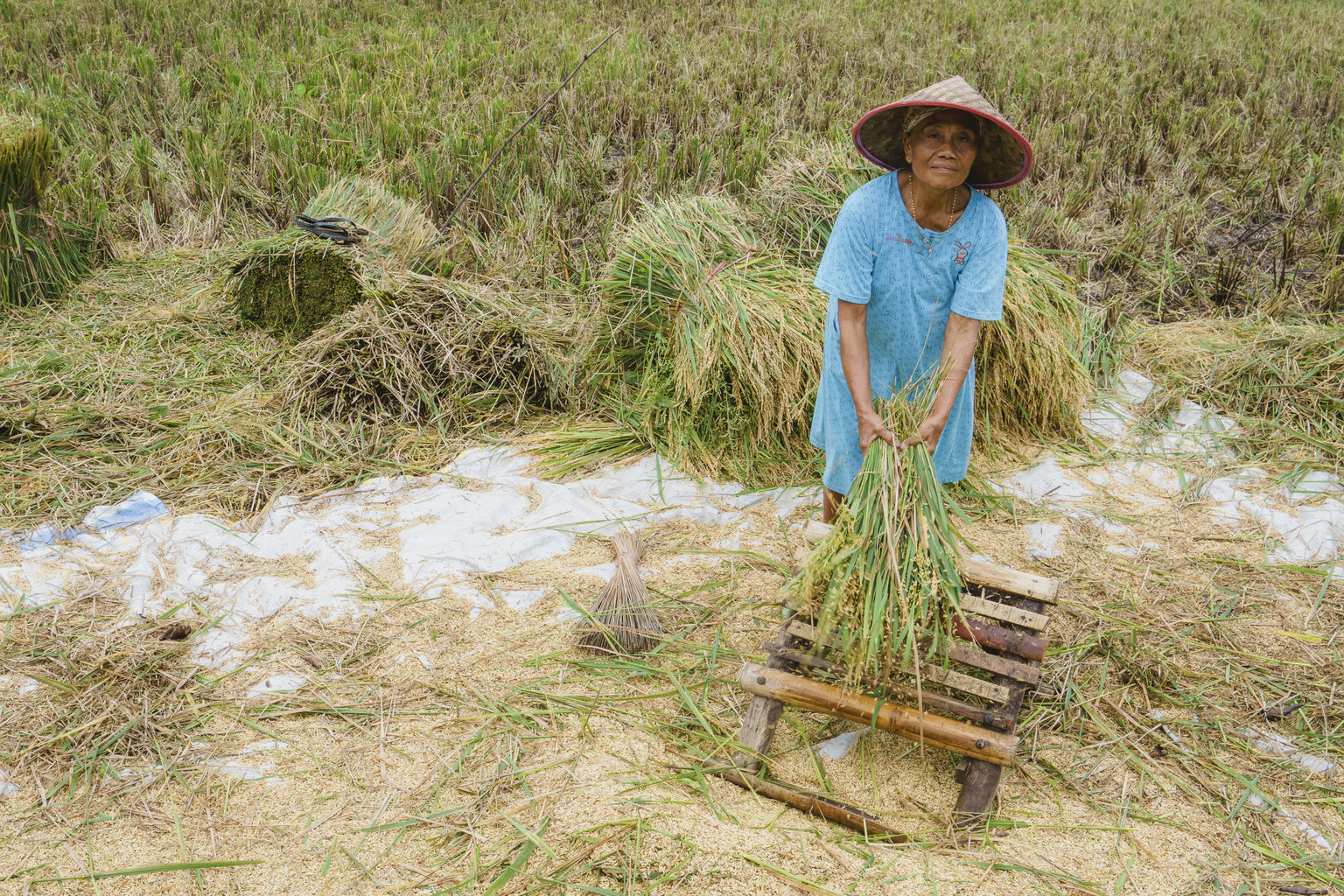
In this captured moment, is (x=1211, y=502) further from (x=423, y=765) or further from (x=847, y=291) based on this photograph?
(x=423, y=765)

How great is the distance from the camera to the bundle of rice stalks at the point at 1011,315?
3152 mm

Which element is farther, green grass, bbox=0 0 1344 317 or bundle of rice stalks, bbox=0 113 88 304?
green grass, bbox=0 0 1344 317

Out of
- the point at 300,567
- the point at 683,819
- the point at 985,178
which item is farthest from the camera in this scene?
the point at 300,567

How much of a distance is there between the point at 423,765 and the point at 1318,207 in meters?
4.82

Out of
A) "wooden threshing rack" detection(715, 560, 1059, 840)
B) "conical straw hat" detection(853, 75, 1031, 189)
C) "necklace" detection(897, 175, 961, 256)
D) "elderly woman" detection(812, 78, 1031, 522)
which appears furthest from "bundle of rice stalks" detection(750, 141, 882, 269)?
"wooden threshing rack" detection(715, 560, 1059, 840)

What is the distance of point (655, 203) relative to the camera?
4.49 meters

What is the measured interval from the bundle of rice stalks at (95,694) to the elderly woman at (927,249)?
1.55 m

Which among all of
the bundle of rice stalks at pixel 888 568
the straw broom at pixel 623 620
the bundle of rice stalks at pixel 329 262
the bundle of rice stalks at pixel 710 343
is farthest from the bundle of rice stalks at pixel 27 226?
the bundle of rice stalks at pixel 888 568

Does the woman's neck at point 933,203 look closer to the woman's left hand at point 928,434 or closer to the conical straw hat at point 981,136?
the conical straw hat at point 981,136

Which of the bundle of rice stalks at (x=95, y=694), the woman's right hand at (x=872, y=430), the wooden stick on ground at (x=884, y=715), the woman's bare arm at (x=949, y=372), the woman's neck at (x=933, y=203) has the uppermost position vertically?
the woman's neck at (x=933, y=203)

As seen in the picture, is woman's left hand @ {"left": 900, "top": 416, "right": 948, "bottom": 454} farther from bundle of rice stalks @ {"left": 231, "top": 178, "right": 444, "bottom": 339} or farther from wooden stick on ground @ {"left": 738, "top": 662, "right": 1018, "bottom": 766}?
bundle of rice stalks @ {"left": 231, "top": 178, "right": 444, "bottom": 339}

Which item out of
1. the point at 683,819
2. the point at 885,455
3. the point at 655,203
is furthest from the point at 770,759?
the point at 655,203

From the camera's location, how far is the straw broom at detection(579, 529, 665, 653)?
225cm

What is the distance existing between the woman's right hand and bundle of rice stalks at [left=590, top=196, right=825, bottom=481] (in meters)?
1.04
